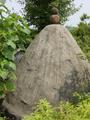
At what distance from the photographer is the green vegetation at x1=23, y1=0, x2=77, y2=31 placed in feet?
43.8

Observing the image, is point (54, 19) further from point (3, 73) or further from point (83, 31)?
point (83, 31)

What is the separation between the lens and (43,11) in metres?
13.4

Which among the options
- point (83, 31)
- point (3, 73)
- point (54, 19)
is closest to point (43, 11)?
point (83, 31)

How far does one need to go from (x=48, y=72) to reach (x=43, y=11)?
276 inches

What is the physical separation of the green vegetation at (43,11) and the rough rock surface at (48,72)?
6.48 m

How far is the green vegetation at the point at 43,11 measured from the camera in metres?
13.4

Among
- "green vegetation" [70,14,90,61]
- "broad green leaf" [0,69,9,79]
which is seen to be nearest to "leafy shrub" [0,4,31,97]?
"broad green leaf" [0,69,9,79]

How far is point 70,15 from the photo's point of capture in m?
13.5

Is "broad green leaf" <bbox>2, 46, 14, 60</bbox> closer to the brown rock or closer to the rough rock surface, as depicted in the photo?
the rough rock surface

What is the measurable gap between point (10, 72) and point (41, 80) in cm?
50

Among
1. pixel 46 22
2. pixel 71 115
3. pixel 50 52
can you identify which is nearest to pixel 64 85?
pixel 50 52

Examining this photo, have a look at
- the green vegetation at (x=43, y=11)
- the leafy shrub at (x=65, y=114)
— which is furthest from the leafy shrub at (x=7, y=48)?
the green vegetation at (x=43, y=11)

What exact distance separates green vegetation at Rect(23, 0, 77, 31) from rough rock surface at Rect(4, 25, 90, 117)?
6476 millimetres

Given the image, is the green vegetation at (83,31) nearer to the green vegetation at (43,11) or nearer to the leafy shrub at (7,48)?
A: the green vegetation at (43,11)
